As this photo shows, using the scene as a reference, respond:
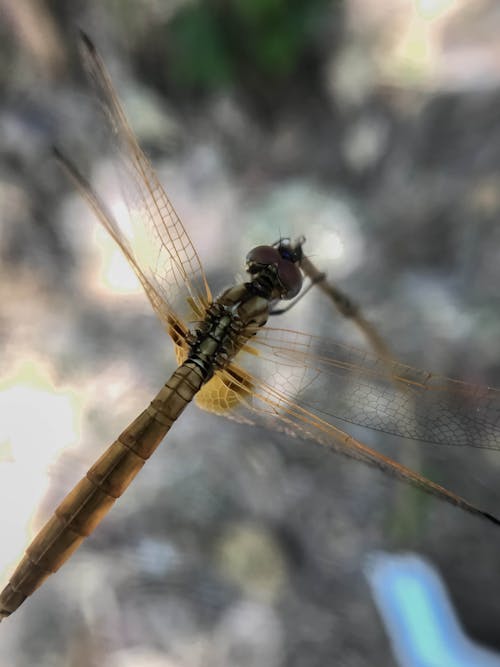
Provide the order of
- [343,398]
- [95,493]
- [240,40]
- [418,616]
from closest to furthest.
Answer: [95,493]
[343,398]
[418,616]
[240,40]

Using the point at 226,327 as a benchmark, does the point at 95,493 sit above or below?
below

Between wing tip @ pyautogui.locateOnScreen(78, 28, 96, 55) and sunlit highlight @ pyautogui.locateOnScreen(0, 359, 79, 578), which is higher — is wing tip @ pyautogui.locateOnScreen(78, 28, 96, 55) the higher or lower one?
the higher one

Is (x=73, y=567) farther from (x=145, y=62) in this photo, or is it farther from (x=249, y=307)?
(x=145, y=62)

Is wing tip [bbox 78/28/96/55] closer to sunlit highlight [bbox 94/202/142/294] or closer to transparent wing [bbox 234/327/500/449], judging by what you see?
sunlit highlight [bbox 94/202/142/294]

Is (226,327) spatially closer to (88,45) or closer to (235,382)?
(235,382)

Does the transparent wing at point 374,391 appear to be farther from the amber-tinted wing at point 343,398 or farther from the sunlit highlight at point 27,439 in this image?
the sunlit highlight at point 27,439

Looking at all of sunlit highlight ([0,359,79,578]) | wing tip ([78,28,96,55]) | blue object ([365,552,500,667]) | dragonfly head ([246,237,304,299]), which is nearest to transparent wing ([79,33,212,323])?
wing tip ([78,28,96,55])

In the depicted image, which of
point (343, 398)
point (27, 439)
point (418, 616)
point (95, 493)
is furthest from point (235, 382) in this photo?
point (418, 616)
